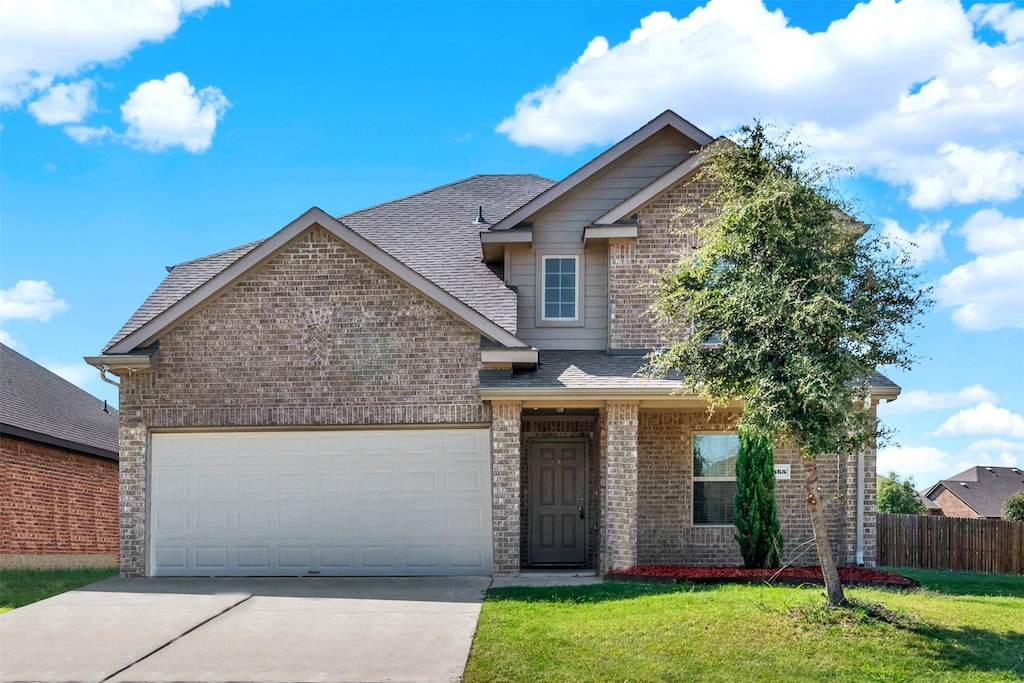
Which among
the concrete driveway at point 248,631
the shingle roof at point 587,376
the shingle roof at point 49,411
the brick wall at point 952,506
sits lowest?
the brick wall at point 952,506

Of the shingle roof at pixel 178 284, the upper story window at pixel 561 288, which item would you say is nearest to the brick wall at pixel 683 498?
the upper story window at pixel 561 288

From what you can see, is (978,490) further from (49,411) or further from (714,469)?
(49,411)

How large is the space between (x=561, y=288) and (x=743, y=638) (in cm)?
830

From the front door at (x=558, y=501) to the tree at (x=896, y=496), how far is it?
3029 centimetres

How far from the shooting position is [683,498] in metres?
17.2

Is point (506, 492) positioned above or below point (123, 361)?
below

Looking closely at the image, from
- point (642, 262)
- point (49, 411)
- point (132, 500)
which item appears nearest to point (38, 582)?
point (132, 500)

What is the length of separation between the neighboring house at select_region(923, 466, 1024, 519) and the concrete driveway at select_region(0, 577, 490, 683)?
1444 inches

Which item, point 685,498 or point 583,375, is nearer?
point 583,375

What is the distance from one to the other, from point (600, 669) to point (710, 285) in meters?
4.58

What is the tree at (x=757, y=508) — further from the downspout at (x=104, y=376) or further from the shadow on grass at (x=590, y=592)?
the downspout at (x=104, y=376)

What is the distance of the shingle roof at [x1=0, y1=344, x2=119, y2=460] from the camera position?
21.4m

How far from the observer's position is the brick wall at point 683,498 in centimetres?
1708

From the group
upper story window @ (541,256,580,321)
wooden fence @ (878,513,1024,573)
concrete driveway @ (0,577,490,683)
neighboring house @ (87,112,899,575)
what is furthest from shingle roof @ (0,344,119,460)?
wooden fence @ (878,513,1024,573)
